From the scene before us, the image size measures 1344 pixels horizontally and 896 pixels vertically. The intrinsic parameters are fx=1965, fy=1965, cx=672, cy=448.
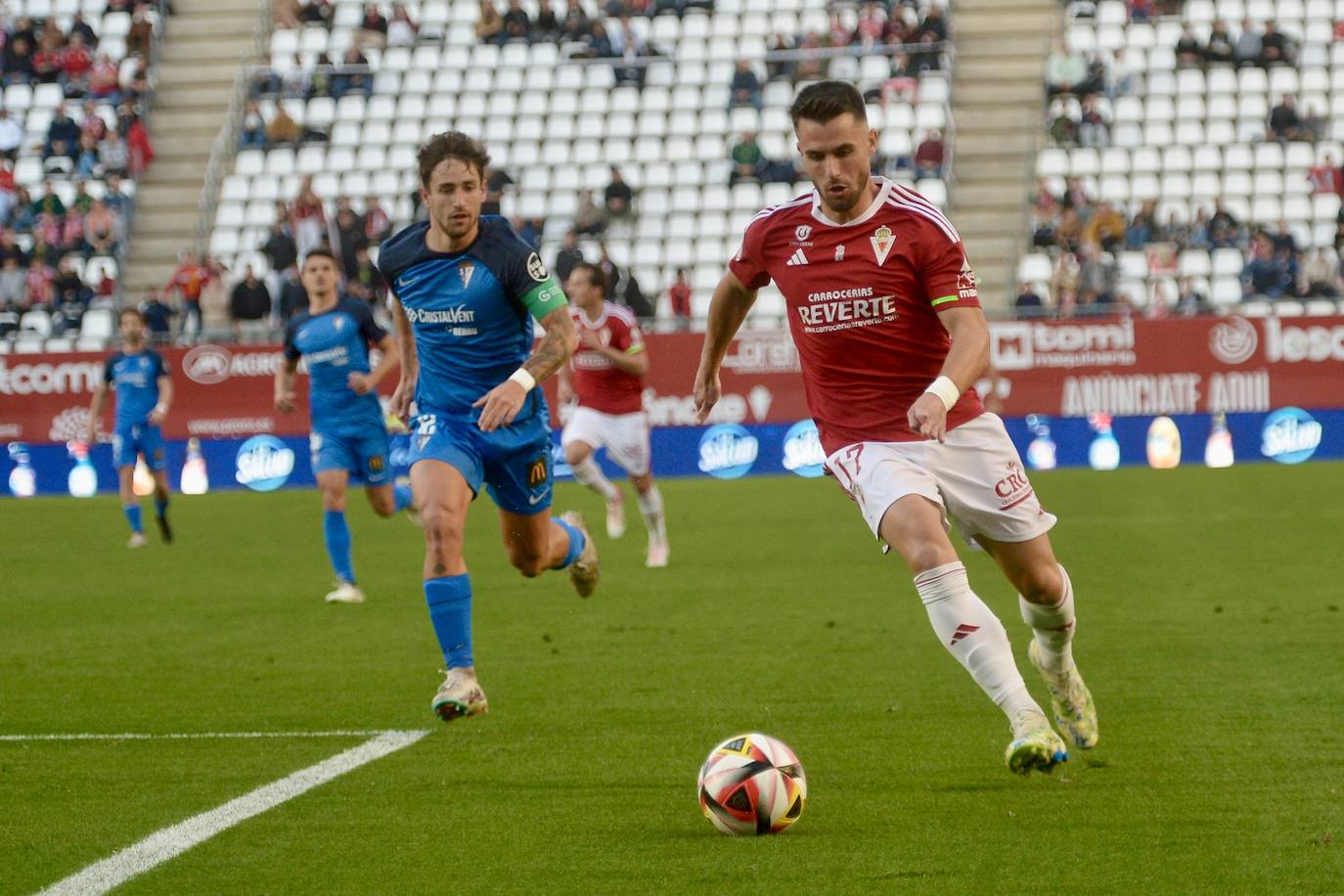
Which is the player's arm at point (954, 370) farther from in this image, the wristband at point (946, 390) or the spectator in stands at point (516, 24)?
the spectator in stands at point (516, 24)

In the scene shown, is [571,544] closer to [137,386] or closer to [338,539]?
[338,539]

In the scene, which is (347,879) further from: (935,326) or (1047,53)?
(1047,53)

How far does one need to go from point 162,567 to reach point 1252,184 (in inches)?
781

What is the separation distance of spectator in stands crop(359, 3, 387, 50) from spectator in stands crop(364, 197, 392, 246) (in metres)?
5.58

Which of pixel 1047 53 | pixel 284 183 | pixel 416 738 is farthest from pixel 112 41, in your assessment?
pixel 416 738

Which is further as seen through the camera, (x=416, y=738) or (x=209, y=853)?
(x=416, y=738)

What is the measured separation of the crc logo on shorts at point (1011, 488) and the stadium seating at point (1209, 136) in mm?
22505

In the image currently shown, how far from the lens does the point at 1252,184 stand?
30172mm

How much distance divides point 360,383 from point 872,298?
7.55 m

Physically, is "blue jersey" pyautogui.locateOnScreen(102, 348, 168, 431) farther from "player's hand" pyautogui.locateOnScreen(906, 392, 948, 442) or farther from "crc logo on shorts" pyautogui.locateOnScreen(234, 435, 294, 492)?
"player's hand" pyautogui.locateOnScreen(906, 392, 948, 442)

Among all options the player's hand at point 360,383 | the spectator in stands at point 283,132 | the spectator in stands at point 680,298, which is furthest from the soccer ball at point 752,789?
the spectator in stands at point 283,132

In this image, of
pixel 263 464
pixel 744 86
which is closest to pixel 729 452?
pixel 263 464

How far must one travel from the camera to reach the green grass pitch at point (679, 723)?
534 centimetres

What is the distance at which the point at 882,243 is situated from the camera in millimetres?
6438
